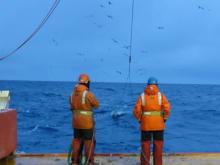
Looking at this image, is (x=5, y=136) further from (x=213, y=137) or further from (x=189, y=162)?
(x=213, y=137)

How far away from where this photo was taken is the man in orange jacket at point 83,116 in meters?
11.1

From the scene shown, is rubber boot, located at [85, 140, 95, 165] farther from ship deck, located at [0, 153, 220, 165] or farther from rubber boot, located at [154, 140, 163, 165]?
rubber boot, located at [154, 140, 163, 165]

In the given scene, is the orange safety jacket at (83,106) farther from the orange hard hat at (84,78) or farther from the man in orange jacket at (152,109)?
the man in orange jacket at (152,109)

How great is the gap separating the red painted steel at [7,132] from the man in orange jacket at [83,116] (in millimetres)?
1614

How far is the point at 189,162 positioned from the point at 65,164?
292 centimetres

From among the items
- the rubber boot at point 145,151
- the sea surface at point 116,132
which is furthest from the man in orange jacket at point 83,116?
the sea surface at point 116,132

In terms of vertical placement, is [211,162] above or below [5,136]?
below

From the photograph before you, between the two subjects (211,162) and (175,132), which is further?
(175,132)

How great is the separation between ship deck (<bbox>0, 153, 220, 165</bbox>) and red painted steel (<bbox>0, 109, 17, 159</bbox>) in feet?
7.62

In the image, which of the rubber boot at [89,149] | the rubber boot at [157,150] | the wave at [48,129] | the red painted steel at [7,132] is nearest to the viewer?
the red painted steel at [7,132]

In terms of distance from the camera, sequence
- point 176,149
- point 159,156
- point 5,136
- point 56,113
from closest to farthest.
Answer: point 5,136 < point 159,156 < point 176,149 < point 56,113

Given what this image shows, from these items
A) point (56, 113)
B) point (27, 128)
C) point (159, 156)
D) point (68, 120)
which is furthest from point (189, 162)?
point (56, 113)

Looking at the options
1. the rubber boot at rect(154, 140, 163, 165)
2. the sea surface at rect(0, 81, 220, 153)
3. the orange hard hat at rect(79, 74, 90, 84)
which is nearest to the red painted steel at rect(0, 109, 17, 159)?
the orange hard hat at rect(79, 74, 90, 84)

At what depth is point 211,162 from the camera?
1245 centimetres
